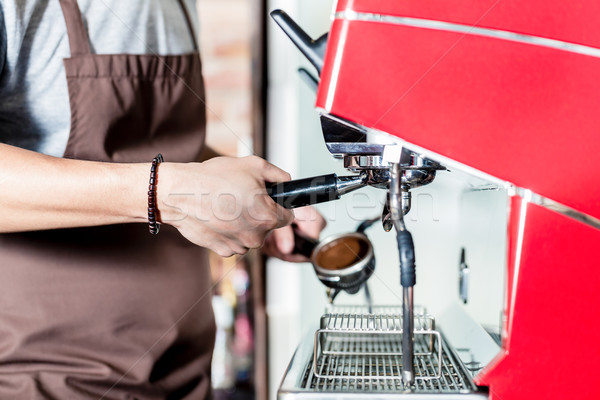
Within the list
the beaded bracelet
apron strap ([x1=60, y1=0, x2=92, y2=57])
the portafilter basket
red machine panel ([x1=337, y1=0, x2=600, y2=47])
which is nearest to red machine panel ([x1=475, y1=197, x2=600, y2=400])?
red machine panel ([x1=337, y1=0, x2=600, y2=47])

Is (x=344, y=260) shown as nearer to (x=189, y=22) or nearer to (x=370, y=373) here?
(x=370, y=373)

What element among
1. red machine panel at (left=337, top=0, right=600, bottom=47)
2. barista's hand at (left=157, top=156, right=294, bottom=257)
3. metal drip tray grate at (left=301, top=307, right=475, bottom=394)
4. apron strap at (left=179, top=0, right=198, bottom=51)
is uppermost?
apron strap at (left=179, top=0, right=198, bottom=51)

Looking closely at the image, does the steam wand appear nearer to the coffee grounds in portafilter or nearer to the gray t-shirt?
the coffee grounds in portafilter

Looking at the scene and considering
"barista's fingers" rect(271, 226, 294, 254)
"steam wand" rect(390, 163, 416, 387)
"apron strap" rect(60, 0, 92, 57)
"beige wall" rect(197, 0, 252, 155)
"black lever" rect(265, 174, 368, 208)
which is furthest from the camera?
"beige wall" rect(197, 0, 252, 155)

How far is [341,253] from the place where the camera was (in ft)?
2.66

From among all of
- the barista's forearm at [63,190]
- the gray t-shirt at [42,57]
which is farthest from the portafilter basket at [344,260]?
→ the gray t-shirt at [42,57]

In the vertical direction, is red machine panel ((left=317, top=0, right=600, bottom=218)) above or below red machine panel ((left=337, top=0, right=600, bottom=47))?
below

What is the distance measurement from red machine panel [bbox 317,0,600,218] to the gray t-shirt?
16.3 inches

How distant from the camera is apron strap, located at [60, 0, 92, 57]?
2.36ft

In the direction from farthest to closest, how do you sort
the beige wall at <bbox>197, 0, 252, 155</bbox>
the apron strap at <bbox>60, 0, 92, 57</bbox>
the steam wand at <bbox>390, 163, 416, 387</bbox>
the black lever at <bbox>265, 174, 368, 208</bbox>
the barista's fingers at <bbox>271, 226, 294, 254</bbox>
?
the beige wall at <bbox>197, 0, 252, 155</bbox> → the barista's fingers at <bbox>271, 226, 294, 254</bbox> → the apron strap at <bbox>60, 0, 92, 57</bbox> → the black lever at <bbox>265, 174, 368, 208</bbox> → the steam wand at <bbox>390, 163, 416, 387</bbox>

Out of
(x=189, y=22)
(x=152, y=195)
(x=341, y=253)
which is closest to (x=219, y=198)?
(x=152, y=195)

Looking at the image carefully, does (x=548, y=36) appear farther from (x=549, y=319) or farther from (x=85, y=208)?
(x=85, y=208)

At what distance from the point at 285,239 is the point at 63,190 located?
0.38 meters

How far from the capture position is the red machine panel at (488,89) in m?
0.51
